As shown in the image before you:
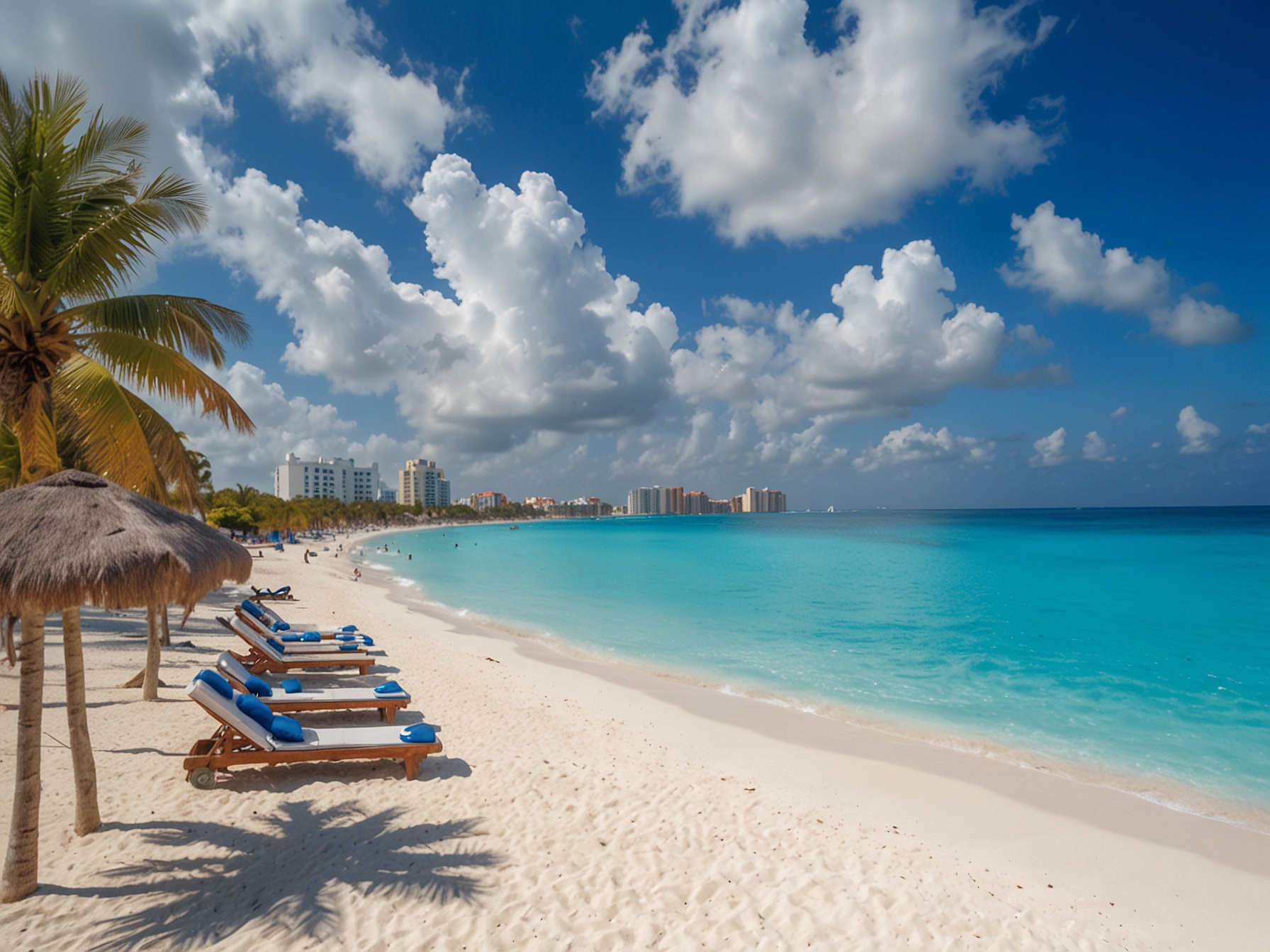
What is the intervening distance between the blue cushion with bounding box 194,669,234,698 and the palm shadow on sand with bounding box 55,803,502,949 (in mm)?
1193

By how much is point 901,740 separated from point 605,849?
6.19 meters

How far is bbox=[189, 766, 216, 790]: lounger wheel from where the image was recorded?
5449 millimetres

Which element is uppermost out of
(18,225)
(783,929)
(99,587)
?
(18,225)

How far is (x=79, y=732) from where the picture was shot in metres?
4.31

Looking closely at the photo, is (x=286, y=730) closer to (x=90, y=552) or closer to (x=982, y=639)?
(x=90, y=552)

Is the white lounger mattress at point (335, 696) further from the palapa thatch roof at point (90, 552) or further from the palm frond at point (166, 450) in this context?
the palapa thatch roof at point (90, 552)

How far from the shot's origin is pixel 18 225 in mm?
5145

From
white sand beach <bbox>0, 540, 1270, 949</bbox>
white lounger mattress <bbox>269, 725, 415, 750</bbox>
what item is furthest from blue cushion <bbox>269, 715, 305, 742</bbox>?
white sand beach <bbox>0, 540, 1270, 949</bbox>

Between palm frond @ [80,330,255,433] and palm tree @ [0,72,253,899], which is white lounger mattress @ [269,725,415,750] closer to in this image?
palm tree @ [0,72,253,899]

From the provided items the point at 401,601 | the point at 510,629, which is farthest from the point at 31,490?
the point at 401,601

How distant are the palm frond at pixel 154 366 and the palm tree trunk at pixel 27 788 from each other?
3089mm

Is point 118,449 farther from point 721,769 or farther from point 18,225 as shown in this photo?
point 721,769

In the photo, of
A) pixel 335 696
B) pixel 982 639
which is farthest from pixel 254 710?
pixel 982 639

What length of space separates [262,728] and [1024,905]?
6.88m
